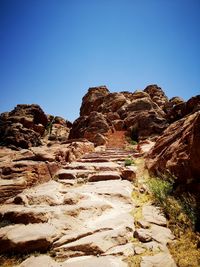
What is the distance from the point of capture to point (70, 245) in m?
4.12

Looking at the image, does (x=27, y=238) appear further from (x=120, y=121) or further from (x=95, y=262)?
(x=120, y=121)

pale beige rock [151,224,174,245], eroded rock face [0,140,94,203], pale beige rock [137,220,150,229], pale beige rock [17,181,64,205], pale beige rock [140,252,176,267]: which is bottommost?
pale beige rock [140,252,176,267]

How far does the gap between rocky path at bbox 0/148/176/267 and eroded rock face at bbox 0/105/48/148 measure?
12665 mm

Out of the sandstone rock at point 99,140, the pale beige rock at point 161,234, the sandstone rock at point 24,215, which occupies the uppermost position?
the sandstone rock at point 99,140

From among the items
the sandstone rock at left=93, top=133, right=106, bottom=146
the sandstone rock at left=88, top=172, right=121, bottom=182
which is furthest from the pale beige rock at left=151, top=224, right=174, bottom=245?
the sandstone rock at left=93, top=133, right=106, bottom=146

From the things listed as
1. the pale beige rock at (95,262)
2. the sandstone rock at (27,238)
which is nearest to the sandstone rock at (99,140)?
the sandstone rock at (27,238)

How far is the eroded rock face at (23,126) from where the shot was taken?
18.8m

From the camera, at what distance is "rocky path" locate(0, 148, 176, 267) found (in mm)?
3775

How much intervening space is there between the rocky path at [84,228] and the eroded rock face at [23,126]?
41.6 feet

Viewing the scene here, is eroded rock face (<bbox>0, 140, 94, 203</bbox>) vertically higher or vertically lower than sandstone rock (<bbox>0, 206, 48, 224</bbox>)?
higher

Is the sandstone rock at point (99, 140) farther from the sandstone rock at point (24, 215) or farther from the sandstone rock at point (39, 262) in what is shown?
the sandstone rock at point (39, 262)

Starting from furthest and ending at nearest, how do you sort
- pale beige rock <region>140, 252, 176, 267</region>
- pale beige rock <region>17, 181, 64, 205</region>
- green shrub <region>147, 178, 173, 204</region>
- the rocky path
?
pale beige rock <region>17, 181, 64, 205</region> < green shrub <region>147, 178, 173, 204</region> < the rocky path < pale beige rock <region>140, 252, 176, 267</region>

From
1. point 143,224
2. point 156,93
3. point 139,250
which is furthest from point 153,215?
point 156,93

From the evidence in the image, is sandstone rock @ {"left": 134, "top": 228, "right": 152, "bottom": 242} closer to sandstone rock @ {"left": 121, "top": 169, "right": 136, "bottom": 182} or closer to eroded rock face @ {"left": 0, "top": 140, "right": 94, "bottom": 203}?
sandstone rock @ {"left": 121, "top": 169, "right": 136, "bottom": 182}
